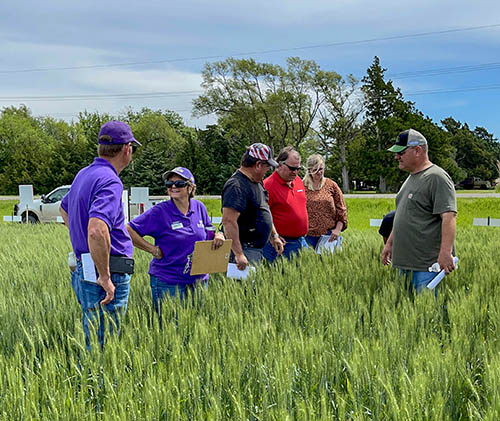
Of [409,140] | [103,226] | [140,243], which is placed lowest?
[140,243]

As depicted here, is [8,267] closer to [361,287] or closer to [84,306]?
[84,306]

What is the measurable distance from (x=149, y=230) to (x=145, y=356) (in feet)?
5.17

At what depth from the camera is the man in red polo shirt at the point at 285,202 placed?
511 cm

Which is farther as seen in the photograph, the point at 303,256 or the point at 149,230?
the point at 303,256

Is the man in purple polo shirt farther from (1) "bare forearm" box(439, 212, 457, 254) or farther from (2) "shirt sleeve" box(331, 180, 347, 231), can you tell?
(2) "shirt sleeve" box(331, 180, 347, 231)

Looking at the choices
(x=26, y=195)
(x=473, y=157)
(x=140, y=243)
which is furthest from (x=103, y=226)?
(x=473, y=157)

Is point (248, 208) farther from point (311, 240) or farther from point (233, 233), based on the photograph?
point (311, 240)

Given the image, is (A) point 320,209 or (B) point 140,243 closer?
(B) point 140,243

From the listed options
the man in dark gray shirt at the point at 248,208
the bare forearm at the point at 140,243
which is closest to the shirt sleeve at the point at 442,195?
the man in dark gray shirt at the point at 248,208

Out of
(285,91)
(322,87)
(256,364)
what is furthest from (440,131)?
(256,364)

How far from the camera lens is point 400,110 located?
143 ft

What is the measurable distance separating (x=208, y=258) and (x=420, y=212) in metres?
1.53

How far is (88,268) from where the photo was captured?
9.42 feet

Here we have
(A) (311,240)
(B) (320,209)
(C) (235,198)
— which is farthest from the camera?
(A) (311,240)
